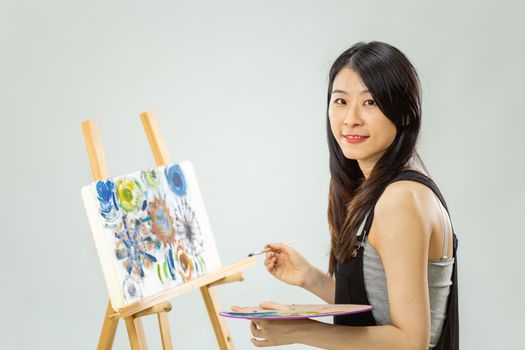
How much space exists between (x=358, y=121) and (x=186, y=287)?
1.19 meters

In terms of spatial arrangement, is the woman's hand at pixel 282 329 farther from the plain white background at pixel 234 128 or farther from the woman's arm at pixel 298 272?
the plain white background at pixel 234 128

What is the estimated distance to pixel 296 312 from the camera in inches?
76.3

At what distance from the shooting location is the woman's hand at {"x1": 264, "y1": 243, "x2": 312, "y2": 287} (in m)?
2.63

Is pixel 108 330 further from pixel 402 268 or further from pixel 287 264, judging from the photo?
pixel 402 268

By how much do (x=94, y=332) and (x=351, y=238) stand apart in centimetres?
268

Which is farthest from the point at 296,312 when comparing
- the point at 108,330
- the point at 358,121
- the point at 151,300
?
the point at 108,330

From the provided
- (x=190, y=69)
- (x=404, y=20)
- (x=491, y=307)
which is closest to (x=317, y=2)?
(x=404, y=20)

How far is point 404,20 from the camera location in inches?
182

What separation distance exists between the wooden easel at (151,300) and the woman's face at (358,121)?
0.98 m

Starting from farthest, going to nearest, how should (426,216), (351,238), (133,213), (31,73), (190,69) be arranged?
(190,69) → (31,73) → (133,213) → (351,238) → (426,216)

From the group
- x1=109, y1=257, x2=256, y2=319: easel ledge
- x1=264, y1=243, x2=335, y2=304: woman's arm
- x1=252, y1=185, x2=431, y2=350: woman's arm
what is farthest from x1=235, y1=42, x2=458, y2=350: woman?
x1=109, y1=257, x2=256, y2=319: easel ledge

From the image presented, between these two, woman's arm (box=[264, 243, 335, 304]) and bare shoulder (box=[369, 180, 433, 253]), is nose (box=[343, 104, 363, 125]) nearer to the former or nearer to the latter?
bare shoulder (box=[369, 180, 433, 253])

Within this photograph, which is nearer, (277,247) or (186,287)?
(277,247)

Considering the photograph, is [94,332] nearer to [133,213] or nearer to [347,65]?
[133,213]
